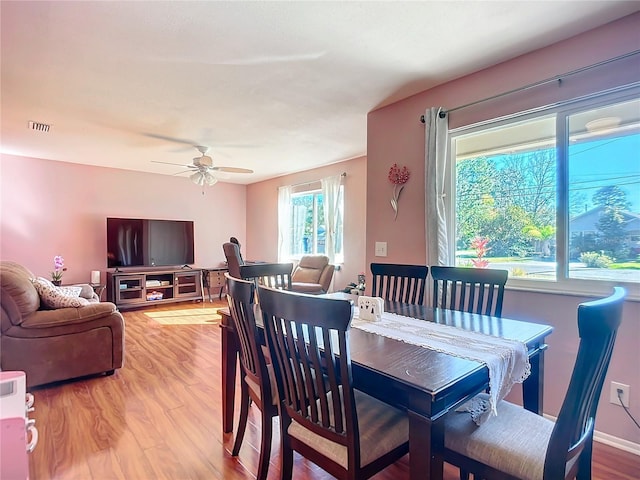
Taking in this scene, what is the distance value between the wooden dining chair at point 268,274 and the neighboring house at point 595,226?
1.93 meters

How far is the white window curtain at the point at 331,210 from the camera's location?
17.3 ft

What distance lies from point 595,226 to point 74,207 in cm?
644

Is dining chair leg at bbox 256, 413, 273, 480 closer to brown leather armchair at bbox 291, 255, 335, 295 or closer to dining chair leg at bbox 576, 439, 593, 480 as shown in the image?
dining chair leg at bbox 576, 439, 593, 480

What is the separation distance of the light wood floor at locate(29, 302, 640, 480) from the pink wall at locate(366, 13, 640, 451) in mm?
428

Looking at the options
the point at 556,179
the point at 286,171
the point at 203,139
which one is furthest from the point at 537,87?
the point at 286,171

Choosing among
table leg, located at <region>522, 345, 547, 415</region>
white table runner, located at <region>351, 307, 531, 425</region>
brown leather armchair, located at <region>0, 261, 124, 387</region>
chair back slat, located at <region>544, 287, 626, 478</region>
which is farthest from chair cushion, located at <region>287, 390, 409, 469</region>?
brown leather armchair, located at <region>0, 261, 124, 387</region>

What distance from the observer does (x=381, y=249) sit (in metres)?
3.10

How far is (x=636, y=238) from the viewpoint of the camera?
6.26ft

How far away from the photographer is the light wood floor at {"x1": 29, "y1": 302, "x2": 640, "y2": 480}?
1.75 metres

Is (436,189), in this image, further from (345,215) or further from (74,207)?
(74,207)

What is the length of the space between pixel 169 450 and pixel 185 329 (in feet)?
8.60

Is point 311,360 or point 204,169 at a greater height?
point 204,169

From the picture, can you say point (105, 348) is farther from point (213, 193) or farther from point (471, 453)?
point (213, 193)

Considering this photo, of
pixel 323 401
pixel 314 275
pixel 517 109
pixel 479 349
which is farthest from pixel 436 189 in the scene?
pixel 314 275
